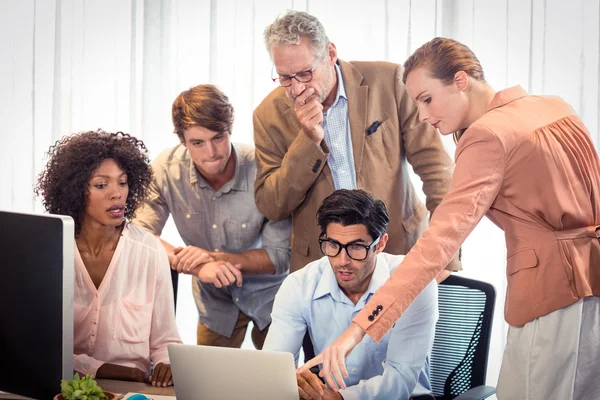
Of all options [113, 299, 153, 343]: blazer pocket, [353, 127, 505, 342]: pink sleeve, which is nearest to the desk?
[113, 299, 153, 343]: blazer pocket

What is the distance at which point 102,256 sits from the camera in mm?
2334

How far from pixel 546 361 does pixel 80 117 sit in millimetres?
3078

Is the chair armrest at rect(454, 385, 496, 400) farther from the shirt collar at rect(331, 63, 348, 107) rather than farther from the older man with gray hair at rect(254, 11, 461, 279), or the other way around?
the shirt collar at rect(331, 63, 348, 107)

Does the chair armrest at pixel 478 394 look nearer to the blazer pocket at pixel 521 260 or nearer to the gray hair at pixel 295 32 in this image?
the blazer pocket at pixel 521 260

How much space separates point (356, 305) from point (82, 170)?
0.95 meters

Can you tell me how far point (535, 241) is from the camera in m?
1.69

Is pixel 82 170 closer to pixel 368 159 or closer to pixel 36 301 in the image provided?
pixel 36 301

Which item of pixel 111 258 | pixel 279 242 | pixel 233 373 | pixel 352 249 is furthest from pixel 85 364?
pixel 279 242

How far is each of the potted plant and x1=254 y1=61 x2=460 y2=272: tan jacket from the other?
1159mm

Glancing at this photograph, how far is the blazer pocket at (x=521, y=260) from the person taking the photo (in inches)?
66.3

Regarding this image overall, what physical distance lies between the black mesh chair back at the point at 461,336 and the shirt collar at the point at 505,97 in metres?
0.76

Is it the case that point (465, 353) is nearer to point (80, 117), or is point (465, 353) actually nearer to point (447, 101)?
point (447, 101)

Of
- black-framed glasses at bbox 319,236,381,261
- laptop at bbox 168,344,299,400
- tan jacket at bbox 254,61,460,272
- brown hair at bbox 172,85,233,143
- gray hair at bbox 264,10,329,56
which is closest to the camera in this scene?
laptop at bbox 168,344,299,400

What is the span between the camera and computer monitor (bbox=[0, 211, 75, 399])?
164cm
